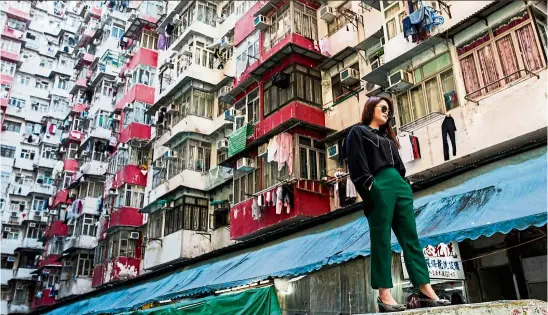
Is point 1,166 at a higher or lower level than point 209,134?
higher

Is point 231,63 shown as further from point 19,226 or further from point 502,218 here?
point 19,226

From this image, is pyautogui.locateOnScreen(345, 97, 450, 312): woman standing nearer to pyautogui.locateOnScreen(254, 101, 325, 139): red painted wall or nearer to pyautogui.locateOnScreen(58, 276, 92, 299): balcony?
pyautogui.locateOnScreen(254, 101, 325, 139): red painted wall

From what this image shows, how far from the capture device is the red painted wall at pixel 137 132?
2725 cm

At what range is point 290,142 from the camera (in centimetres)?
1614

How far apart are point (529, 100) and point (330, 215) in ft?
18.1

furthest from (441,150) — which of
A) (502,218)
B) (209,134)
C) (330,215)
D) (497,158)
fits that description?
(209,134)

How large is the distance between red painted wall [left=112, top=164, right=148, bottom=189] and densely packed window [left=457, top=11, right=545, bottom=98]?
20.0 meters

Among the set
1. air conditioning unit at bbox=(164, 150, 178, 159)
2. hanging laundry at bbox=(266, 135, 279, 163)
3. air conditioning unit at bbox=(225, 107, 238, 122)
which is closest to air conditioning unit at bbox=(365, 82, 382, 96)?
hanging laundry at bbox=(266, 135, 279, 163)

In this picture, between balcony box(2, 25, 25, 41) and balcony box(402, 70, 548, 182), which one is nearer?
balcony box(402, 70, 548, 182)

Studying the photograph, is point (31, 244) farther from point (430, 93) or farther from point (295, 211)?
point (430, 93)

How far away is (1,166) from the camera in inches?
1730

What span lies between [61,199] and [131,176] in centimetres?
1273

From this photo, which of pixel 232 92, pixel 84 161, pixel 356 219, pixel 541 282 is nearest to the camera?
pixel 541 282

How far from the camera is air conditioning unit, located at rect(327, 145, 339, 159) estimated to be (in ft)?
52.7
